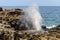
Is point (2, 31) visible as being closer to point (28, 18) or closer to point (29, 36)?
point (29, 36)

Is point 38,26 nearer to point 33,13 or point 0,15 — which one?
point 33,13

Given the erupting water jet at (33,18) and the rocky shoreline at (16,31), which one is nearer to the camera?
the rocky shoreline at (16,31)

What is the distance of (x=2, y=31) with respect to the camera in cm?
2164

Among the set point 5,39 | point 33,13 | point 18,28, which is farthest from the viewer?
point 33,13

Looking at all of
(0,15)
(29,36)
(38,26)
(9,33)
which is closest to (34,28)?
(38,26)

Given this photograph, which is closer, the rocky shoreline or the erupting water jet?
the rocky shoreline

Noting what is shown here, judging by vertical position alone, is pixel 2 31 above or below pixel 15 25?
above

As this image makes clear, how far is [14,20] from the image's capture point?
122ft

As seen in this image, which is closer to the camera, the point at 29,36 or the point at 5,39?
the point at 5,39

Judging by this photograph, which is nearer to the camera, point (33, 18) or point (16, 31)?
point (16, 31)

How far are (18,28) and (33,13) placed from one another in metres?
6.32

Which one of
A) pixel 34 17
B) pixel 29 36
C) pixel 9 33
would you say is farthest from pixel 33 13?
pixel 9 33

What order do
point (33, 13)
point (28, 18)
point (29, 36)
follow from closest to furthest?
point (29, 36) → point (28, 18) → point (33, 13)

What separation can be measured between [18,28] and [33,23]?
3.08 m
